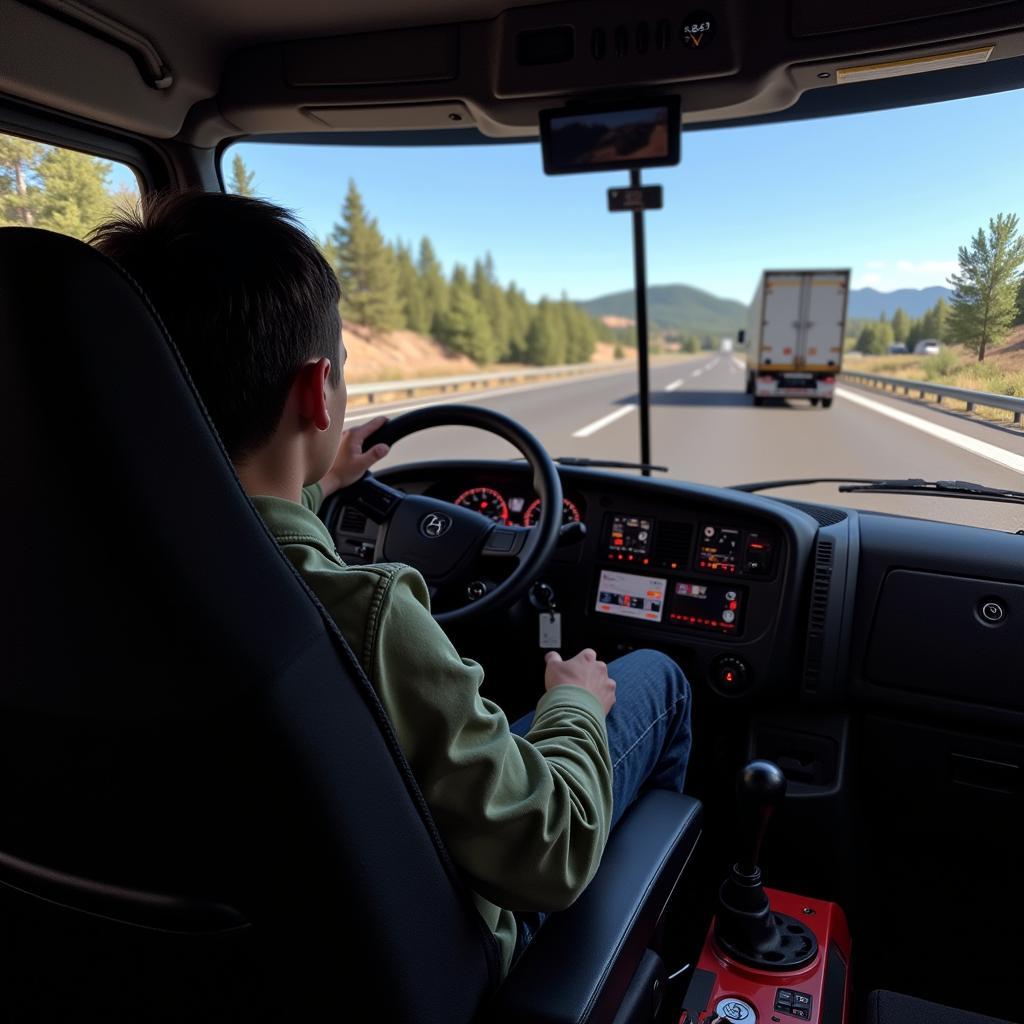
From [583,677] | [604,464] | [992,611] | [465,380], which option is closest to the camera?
[583,677]

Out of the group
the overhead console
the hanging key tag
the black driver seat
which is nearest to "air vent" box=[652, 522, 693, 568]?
the hanging key tag

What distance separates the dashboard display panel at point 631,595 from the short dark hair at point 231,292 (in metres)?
1.83

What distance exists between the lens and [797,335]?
5.11 metres

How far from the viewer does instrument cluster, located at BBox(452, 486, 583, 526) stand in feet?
9.34

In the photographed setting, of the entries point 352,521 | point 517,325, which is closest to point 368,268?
point 352,521

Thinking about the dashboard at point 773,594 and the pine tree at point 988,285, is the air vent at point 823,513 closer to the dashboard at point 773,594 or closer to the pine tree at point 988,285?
the dashboard at point 773,594

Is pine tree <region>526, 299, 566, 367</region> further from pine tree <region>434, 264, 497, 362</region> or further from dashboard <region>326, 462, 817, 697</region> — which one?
dashboard <region>326, 462, 817, 697</region>

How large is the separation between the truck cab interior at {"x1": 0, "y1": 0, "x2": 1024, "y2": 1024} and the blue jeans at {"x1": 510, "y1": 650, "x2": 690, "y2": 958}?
104 millimetres

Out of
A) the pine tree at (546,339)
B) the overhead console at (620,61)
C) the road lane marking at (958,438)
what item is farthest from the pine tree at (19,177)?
the pine tree at (546,339)

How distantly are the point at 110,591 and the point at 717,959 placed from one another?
174cm

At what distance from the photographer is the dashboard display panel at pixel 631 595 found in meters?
2.68

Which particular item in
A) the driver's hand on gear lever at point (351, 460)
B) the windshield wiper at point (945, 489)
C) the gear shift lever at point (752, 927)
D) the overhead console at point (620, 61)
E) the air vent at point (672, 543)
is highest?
the overhead console at point (620, 61)

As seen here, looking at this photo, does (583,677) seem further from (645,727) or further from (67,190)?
(67,190)

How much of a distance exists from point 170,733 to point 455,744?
33 cm
